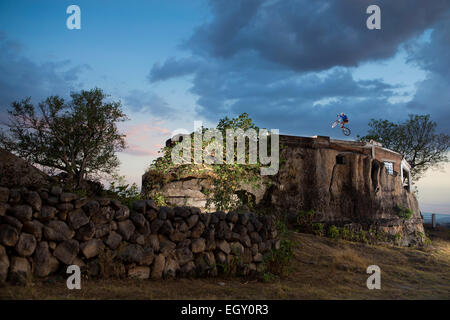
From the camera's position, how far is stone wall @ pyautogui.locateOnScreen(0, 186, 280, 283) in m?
6.26

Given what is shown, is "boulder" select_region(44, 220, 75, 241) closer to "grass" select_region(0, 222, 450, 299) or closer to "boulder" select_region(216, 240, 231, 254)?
"grass" select_region(0, 222, 450, 299)

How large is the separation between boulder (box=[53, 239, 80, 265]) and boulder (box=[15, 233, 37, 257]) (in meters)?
0.44

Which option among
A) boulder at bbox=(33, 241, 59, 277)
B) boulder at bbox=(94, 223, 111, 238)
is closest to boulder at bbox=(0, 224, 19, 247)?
boulder at bbox=(33, 241, 59, 277)

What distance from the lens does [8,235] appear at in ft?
19.8

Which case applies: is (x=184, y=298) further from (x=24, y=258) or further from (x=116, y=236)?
(x=24, y=258)

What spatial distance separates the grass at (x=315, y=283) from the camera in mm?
5996

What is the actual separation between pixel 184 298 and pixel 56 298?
6.86ft

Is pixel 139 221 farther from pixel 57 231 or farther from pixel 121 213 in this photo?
pixel 57 231

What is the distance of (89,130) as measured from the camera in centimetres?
1534

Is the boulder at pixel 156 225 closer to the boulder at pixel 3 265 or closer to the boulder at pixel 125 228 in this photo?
the boulder at pixel 125 228

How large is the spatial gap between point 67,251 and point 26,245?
0.73 m

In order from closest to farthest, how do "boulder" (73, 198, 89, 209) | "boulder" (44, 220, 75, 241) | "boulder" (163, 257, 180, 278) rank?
1. "boulder" (44, 220, 75, 241)
2. "boulder" (73, 198, 89, 209)
3. "boulder" (163, 257, 180, 278)

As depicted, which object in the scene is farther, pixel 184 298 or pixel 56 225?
pixel 56 225
